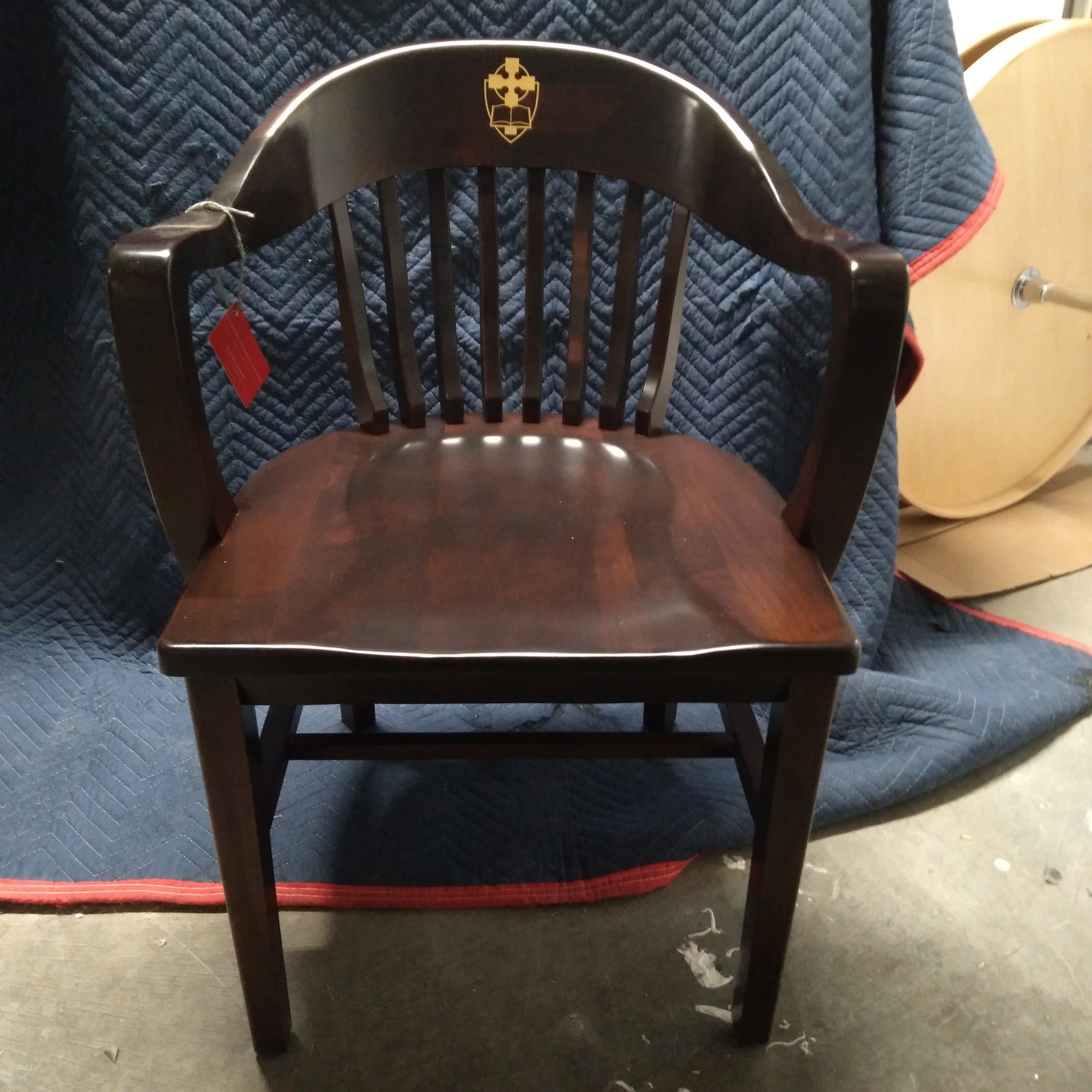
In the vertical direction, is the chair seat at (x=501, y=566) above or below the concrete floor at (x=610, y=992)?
above

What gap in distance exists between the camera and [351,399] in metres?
1.10

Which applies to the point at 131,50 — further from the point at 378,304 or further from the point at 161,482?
the point at 161,482

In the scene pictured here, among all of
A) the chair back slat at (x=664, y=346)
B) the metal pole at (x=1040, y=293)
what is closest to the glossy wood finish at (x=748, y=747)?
the chair back slat at (x=664, y=346)

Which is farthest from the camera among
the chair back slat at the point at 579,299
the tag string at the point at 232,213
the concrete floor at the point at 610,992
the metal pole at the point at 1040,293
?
the metal pole at the point at 1040,293

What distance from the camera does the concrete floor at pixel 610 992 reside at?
0.77m

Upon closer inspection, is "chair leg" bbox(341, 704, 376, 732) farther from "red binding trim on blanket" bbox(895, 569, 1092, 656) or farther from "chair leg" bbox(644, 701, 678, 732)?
"red binding trim on blanket" bbox(895, 569, 1092, 656)

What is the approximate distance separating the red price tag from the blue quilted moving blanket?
0.30 meters

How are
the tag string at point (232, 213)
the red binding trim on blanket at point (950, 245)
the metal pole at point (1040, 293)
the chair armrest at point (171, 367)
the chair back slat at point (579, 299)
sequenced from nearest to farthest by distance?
1. the chair armrest at point (171, 367)
2. the tag string at point (232, 213)
3. the chair back slat at point (579, 299)
4. the red binding trim on blanket at point (950, 245)
5. the metal pole at point (1040, 293)

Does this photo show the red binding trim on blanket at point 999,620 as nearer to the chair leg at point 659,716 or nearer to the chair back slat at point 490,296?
the chair leg at point 659,716

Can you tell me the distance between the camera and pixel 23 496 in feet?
3.76

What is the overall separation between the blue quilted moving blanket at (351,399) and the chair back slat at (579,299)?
0.15 m

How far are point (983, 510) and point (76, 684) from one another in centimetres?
145

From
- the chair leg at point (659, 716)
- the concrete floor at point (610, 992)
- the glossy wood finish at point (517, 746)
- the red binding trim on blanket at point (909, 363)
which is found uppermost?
the red binding trim on blanket at point (909, 363)

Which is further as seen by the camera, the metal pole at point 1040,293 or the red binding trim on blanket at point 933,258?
the metal pole at point 1040,293
